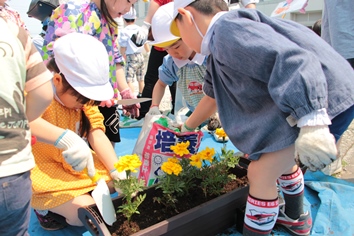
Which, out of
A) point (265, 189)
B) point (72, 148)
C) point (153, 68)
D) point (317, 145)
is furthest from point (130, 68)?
point (317, 145)

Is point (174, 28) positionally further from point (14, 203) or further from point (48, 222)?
point (48, 222)

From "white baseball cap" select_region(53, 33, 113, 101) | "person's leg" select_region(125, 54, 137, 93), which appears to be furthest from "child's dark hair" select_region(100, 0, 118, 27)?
"person's leg" select_region(125, 54, 137, 93)

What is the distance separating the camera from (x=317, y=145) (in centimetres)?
99

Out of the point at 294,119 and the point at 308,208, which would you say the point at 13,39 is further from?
the point at 308,208

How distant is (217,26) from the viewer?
118cm

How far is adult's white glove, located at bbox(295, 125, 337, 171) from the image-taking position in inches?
39.0

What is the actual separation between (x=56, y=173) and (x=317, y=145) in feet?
4.22

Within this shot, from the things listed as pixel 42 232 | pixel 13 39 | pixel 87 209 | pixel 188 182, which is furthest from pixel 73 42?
pixel 42 232

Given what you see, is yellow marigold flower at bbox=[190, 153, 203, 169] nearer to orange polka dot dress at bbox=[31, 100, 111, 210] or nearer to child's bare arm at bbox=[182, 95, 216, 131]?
child's bare arm at bbox=[182, 95, 216, 131]

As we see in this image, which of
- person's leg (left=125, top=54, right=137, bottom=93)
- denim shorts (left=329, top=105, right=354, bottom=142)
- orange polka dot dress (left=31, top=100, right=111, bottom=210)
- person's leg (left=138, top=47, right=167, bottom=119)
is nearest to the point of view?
denim shorts (left=329, top=105, right=354, bottom=142)

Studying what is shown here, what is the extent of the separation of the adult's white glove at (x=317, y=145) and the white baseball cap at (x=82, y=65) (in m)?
0.90

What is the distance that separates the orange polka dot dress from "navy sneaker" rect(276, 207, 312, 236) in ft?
3.16

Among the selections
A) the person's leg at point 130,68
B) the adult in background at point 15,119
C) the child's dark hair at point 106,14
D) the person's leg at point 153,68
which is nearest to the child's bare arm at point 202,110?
the child's dark hair at point 106,14

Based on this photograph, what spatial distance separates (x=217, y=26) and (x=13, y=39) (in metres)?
0.70
